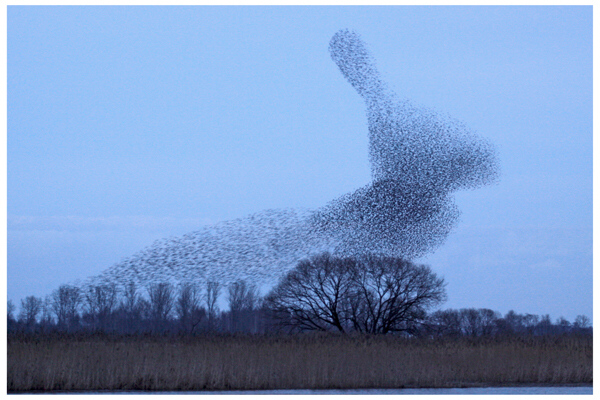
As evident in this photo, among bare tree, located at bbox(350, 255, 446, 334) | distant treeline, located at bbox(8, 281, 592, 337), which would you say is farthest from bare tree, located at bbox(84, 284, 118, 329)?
bare tree, located at bbox(350, 255, 446, 334)

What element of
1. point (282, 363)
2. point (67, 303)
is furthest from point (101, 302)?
point (282, 363)

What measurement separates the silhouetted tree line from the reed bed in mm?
2999

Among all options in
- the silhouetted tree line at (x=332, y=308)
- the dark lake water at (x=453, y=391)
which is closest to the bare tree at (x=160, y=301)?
the silhouetted tree line at (x=332, y=308)

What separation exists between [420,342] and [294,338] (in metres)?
2.85

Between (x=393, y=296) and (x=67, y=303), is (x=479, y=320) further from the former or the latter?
(x=67, y=303)

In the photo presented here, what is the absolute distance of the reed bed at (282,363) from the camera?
1489cm

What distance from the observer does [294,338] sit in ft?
56.2

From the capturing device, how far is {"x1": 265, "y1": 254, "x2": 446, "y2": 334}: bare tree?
21.9 m

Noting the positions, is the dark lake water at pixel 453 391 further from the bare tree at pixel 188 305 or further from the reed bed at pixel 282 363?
the bare tree at pixel 188 305

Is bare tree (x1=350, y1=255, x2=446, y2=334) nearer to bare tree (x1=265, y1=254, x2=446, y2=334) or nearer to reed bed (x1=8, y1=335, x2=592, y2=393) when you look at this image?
bare tree (x1=265, y1=254, x2=446, y2=334)

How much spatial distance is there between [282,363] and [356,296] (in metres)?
6.90

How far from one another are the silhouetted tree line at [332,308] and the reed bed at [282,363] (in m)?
3.00
